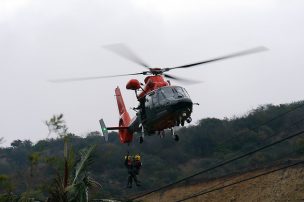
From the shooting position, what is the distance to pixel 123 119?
2922 cm

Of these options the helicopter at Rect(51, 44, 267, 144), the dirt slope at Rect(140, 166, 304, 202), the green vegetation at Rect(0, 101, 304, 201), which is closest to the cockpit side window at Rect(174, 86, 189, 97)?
the helicopter at Rect(51, 44, 267, 144)

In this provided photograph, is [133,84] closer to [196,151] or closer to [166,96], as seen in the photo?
[166,96]

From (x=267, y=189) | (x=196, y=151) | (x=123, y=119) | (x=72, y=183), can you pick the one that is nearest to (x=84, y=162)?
(x=72, y=183)

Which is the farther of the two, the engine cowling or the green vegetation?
the green vegetation

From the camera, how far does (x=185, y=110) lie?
2209 centimetres

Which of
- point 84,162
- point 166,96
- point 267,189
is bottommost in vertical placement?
point 267,189

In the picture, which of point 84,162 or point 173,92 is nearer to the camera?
point 84,162

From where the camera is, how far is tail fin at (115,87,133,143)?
27.2m

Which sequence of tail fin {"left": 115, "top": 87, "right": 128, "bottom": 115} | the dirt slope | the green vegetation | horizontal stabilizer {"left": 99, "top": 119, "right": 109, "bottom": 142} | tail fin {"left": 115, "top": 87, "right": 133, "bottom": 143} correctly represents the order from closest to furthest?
horizontal stabilizer {"left": 99, "top": 119, "right": 109, "bottom": 142} < tail fin {"left": 115, "top": 87, "right": 133, "bottom": 143} < tail fin {"left": 115, "top": 87, "right": 128, "bottom": 115} < the dirt slope < the green vegetation

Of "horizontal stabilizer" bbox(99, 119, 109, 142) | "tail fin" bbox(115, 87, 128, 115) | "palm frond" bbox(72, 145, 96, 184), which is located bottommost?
"palm frond" bbox(72, 145, 96, 184)

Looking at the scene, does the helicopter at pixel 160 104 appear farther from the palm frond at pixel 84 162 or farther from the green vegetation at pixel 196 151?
the green vegetation at pixel 196 151

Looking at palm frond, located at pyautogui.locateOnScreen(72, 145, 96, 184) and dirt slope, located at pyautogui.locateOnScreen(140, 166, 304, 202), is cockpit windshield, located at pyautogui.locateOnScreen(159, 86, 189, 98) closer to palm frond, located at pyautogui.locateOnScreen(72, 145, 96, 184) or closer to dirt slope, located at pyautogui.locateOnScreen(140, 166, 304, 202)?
palm frond, located at pyautogui.locateOnScreen(72, 145, 96, 184)

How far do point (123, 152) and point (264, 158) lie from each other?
2212 cm

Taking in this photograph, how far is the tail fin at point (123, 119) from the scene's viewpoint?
27234 millimetres
